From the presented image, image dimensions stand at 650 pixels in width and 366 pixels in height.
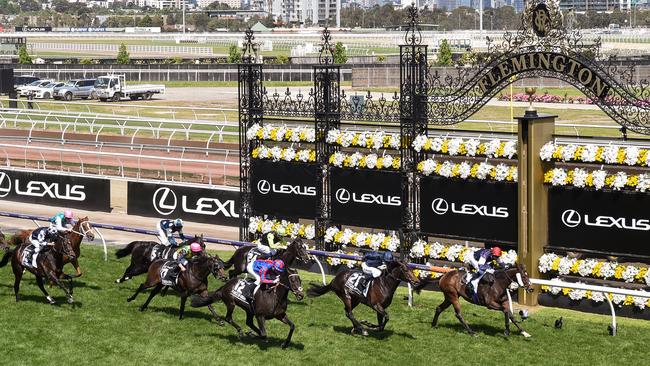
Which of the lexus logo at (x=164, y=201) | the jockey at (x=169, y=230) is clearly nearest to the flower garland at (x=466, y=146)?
the jockey at (x=169, y=230)

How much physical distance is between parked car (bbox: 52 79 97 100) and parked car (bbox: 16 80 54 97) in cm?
123

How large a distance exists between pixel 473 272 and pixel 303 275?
6.32 m

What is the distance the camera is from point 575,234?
20.3m

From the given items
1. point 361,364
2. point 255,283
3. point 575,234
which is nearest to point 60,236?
point 255,283

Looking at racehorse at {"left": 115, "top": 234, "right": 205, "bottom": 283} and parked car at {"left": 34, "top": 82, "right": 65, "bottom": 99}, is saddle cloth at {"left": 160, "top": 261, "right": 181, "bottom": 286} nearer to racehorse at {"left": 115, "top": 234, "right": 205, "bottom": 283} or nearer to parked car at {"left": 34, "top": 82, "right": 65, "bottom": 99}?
racehorse at {"left": 115, "top": 234, "right": 205, "bottom": 283}

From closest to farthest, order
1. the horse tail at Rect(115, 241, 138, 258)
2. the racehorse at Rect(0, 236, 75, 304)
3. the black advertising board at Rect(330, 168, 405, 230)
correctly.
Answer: the racehorse at Rect(0, 236, 75, 304) → the horse tail at Rect(115, 241, 138, 258) → the black advertising board at Rect(330, 168, 405, 230)

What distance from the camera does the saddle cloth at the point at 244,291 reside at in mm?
16891

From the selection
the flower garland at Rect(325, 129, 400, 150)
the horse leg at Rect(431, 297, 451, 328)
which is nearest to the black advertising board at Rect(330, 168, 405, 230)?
the flower garland at Rect(325, 129, 400, 150)

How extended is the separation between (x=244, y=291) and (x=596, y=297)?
257 inches

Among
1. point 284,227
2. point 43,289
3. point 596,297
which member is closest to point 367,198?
point 284,227

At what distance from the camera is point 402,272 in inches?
679

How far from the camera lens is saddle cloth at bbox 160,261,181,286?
1855 cm

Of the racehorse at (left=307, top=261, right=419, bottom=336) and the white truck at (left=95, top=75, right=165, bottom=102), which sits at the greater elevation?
the white truck at (left=95, top=75, right=165, bottom=102)

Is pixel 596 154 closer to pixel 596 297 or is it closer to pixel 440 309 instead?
pixel 596 297
